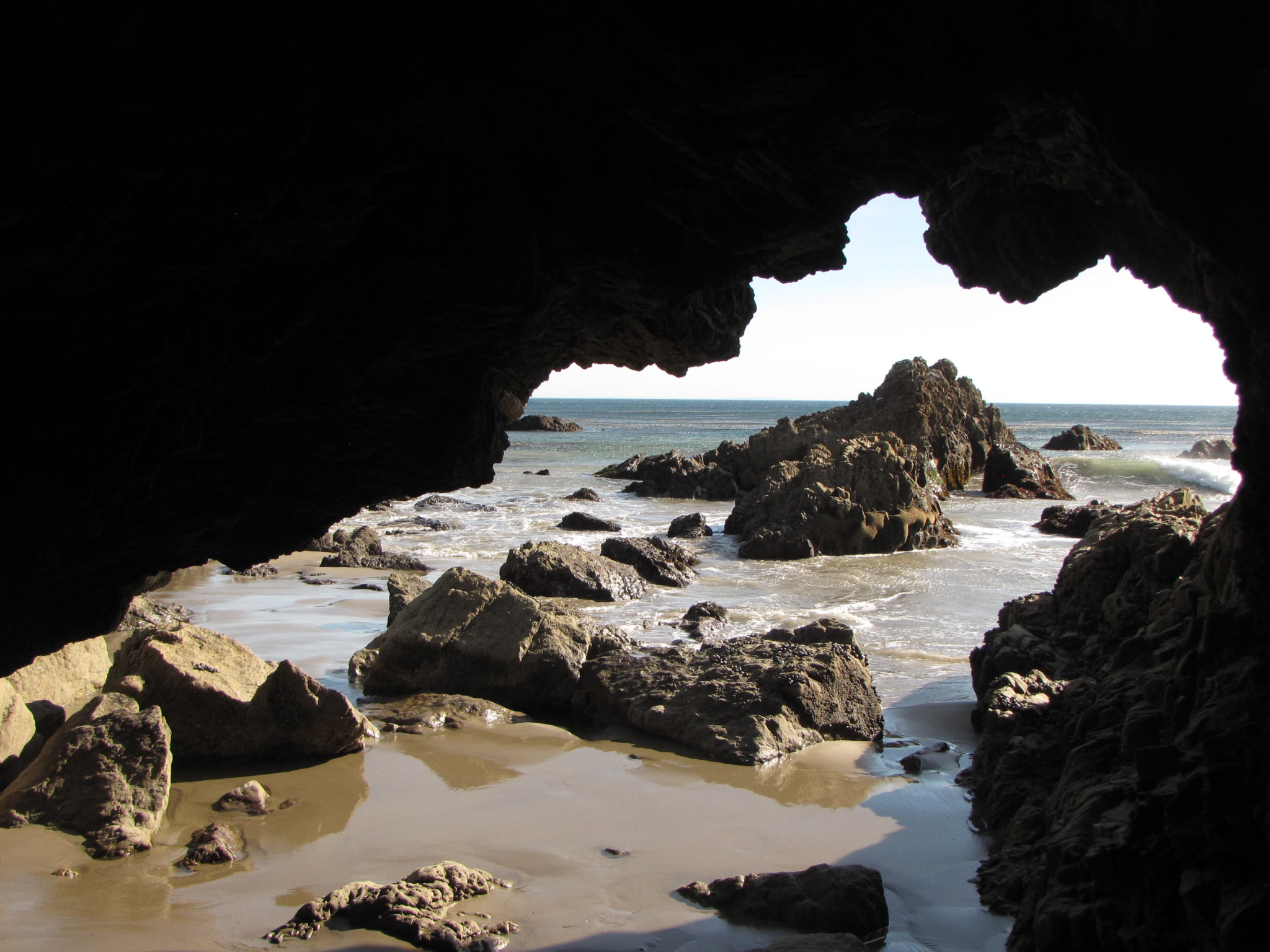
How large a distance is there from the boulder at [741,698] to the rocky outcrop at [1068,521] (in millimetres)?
11442

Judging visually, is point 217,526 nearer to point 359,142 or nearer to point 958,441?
point 359,142

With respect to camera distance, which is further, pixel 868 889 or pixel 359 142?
pixel 868 889

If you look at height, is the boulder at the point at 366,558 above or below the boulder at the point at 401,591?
below

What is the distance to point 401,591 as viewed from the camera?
351 inches

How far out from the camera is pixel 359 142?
2559mm

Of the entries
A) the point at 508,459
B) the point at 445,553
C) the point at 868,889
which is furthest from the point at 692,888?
the point at 508,459

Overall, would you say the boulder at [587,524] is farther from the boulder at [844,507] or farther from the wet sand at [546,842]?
the wet sand at [546,842]

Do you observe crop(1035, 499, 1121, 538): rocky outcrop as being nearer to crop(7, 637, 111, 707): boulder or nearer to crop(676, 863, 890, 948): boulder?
crop(676, 863, 890, 948): boulder

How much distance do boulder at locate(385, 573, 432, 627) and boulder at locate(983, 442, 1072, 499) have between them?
59.4ft

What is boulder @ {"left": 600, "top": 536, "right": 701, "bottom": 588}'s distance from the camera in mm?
12156

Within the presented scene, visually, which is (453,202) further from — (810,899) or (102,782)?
(102,782)

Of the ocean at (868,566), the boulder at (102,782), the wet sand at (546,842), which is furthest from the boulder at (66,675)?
the ocean at (868,566)

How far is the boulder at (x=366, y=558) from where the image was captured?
13109 mm

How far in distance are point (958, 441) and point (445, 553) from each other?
55.2 feet
